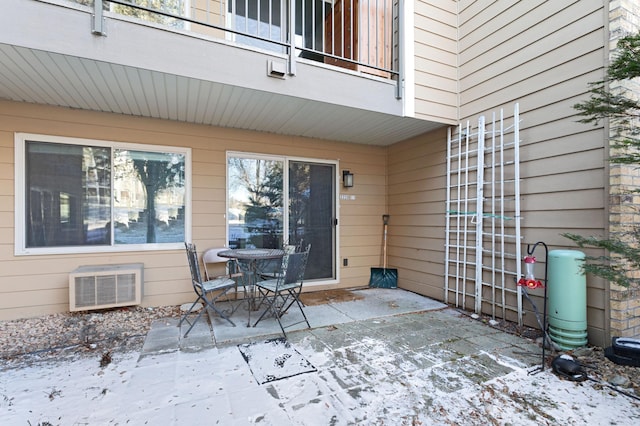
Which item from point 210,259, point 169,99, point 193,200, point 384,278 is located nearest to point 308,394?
point 210,259

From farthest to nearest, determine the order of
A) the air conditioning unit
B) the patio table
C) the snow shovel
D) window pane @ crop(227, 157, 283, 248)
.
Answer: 1. the snow shovel
2. window pane @ crop(227, 157, 283, 248)
3. the air conditioning unit
4. the patio table

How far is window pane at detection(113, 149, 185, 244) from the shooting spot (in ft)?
12.9

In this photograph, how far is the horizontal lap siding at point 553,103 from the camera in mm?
2861

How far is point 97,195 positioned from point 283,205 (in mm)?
2348

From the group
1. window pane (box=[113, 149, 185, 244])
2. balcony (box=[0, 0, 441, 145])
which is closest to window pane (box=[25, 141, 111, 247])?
window pane (box=[113, 149, 185, 244])

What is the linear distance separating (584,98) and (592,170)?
0.68m

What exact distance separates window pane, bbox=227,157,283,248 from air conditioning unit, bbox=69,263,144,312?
1286 millimetres

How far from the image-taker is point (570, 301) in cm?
278

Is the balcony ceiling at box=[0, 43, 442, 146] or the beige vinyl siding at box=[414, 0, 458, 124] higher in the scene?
the beige vinyl siding at box=[414, 0, 458, 124]

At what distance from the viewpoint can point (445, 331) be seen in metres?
3.30

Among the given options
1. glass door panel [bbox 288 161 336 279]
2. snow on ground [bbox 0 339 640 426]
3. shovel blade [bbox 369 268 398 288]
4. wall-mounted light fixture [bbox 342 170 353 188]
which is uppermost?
wall-mounted light fixture [bbox 342 170 353 188]

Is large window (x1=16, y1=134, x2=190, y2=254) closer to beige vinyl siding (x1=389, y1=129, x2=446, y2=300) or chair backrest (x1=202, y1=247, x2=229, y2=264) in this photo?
chair backrest (x1=202, y1=247, x2=229, y2=264)

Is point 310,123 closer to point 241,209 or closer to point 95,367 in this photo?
point 241,209

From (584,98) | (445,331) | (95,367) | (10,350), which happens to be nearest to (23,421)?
(95,367)
